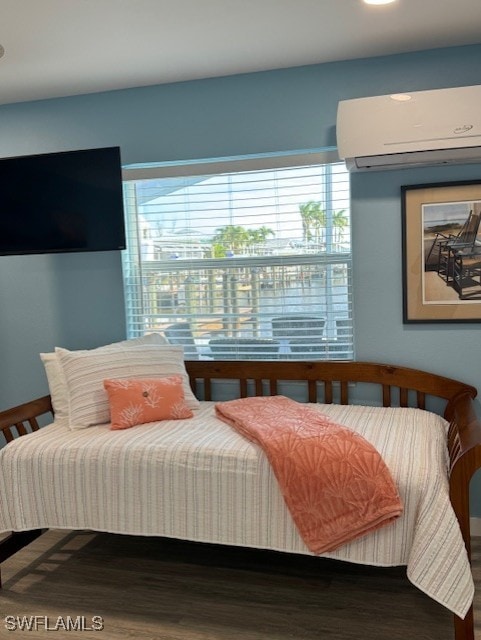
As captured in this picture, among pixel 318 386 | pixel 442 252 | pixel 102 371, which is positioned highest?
pixel 442 252

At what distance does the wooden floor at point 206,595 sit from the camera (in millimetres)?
2311

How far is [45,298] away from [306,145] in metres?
1.72

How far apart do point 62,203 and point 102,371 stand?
86 centimetres

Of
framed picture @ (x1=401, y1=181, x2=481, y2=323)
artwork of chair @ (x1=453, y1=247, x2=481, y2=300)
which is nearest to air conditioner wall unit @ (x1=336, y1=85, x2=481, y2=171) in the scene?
framed picture @ (x1=401, y1=181, x2=481, y2=323)

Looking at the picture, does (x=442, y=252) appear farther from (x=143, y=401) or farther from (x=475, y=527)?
(x=143, y=401)

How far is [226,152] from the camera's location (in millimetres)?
3316

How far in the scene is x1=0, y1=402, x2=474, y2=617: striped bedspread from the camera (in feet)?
7.02

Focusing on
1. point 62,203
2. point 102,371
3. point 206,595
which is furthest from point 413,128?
point 206,595

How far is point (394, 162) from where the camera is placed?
9.63 ft

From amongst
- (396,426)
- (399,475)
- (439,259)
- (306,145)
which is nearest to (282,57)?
(306,145)

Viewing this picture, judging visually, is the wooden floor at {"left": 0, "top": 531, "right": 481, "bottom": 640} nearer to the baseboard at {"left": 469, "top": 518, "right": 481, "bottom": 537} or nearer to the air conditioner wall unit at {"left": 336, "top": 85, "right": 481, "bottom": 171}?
the baseboard at {"left": 469, "top": 518, "right": 481, "bottom": 537}

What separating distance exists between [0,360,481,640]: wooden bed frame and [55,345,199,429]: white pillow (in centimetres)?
23

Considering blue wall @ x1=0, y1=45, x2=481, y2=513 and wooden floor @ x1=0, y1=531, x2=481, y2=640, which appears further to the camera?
blue wall @ x1=0, y1=45, x2=481, y2=513

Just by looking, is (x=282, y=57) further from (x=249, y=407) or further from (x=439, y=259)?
(x=249, y=407)
